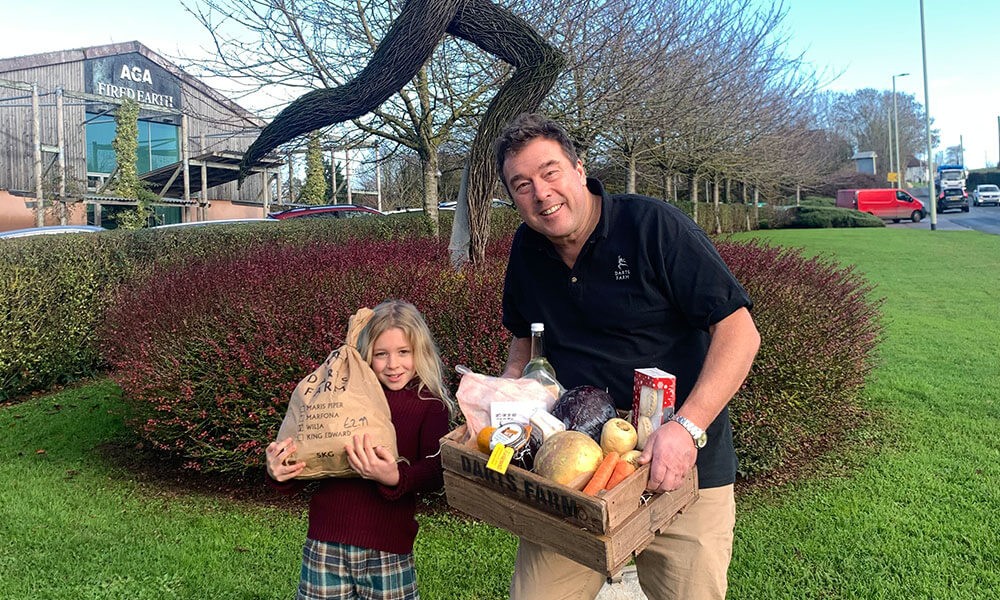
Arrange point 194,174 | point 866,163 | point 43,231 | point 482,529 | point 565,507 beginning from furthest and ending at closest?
point 866,163 < point 194,174 < point 43,231 < point 482,529 < point 565,507

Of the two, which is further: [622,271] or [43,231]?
[43,231]

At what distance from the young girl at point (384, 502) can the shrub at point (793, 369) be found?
9.02ft

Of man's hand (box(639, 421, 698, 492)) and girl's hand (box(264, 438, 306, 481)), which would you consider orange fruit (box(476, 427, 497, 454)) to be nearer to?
man's hand (box(639, 421, 698, 492))

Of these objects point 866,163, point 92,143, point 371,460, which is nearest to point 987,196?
point 866,163

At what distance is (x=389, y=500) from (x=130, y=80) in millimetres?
33405

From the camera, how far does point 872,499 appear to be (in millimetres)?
4543

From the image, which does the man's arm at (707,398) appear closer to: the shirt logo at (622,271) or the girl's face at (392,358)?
the shirt logo at (622,271)

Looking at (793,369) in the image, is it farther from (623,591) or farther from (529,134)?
(529,134)

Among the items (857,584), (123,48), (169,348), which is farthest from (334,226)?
(123,48)

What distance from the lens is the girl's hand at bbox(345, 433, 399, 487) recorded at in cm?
214

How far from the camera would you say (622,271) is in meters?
2.03

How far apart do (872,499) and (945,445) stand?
144 centimetres

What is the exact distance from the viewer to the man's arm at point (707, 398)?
168cm

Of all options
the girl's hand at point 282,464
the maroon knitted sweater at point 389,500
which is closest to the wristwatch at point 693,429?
the maroon knitted sweater at point 389,500
